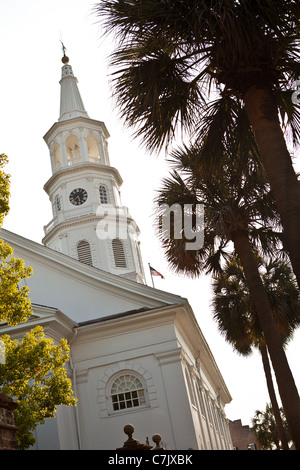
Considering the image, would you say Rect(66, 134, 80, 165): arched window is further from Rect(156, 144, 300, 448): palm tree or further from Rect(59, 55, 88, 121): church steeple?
Rect(156, 144, 300, 448): palm tree

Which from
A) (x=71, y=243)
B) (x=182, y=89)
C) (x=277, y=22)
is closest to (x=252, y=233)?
(x=182, y=89)

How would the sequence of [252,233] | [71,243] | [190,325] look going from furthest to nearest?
[71,243]
[190,325]
[252,233]

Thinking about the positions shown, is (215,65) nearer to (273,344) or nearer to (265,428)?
(273,344)

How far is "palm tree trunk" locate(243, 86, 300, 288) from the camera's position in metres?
8.95

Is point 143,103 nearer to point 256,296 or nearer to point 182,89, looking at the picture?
point 182,89

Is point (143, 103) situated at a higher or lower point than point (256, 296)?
higher

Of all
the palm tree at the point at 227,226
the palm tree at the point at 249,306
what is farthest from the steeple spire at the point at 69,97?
the palm tree at the point at 227,226

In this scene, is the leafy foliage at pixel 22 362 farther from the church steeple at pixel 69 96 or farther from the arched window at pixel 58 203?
the church steeple at pixel 69 96

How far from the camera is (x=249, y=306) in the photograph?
23562 mm

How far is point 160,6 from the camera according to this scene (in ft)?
31.3

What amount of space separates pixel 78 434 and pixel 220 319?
26.8 ft

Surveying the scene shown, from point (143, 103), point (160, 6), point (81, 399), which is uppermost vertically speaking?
point (160, 6)

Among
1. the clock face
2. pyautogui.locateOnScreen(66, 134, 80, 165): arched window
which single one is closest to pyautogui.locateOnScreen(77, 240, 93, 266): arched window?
the clock face
